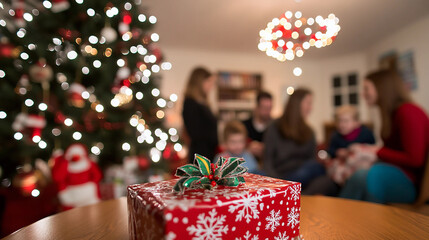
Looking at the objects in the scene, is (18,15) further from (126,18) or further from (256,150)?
(256,150)

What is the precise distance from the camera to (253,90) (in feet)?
18.0

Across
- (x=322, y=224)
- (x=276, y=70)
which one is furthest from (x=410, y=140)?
(x=276, y=70)

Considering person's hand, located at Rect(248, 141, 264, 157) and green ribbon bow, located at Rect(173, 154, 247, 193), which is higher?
green ribbon bow, located at Rect(173, 154, 247, 193)

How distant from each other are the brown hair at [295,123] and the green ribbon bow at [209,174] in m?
1.28

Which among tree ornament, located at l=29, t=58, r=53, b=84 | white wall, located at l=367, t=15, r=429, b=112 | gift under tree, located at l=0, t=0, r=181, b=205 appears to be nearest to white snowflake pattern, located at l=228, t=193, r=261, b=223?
gift under tree, located at l=0, t=0, r=181, b=205

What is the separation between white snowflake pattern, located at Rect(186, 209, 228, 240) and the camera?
1.43 ft

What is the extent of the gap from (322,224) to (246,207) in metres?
0.30

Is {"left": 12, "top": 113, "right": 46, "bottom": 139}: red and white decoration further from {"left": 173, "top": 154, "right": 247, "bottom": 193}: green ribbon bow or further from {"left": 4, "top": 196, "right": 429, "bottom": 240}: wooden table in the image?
{"left": 173, "top": 154, "right": 247, "bottom": 193}: green ribbon bow

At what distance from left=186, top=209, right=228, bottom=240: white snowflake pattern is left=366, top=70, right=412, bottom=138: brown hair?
4.49 ft

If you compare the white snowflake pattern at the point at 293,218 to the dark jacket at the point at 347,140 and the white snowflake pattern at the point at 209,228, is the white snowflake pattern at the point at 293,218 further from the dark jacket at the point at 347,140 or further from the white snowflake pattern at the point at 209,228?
the dark jacket at the point at 347,140

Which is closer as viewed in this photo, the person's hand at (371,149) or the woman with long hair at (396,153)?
the woman with long hair at (396,153)

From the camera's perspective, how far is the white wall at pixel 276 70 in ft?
16.4

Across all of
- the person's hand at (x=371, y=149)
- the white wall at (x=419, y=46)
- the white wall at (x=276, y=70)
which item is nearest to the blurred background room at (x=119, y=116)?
the person's hand at (x=371, y=149)

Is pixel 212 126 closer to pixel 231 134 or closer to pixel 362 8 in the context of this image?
pixel 231 134
